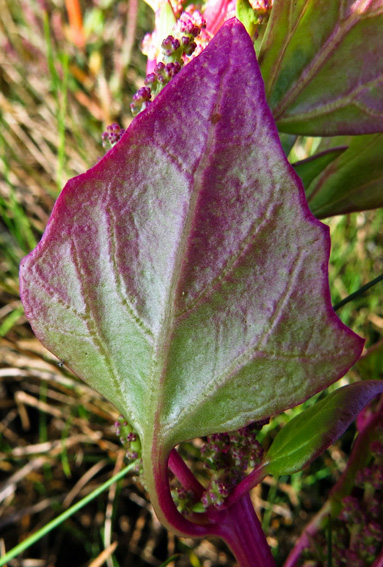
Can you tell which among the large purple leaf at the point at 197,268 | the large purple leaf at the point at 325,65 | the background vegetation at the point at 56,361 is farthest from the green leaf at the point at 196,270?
the background vegetation at the point at 56,361

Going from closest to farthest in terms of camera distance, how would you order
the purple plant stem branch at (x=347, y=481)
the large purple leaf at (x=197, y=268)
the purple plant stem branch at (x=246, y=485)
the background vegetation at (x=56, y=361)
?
the large purple leaf at (x=197, y=268) < the purple plant stem branch at (x=246, y=485) < the purple plant stem branch at (x=347, y=481) < the background vegetation at (x=56, y=361)

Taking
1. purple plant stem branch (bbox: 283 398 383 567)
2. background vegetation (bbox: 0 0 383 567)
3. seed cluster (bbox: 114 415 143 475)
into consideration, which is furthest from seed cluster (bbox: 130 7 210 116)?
background vegetation (bbox: 0 0 383 567)

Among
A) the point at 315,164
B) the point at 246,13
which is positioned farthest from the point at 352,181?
the point at 246,13

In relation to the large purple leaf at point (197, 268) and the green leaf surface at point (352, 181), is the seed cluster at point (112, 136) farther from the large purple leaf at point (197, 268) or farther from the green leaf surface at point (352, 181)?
the green leaf surface at point (352, 181)

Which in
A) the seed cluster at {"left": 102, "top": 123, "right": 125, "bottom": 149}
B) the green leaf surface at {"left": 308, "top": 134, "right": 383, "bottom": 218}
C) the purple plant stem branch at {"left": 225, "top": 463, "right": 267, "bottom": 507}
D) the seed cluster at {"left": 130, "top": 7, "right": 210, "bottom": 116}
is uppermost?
the seed cluster at {"left": 130, "top": 7, "right": 210, "bottom": 116}

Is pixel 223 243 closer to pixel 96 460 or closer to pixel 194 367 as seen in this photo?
pixel 194 367

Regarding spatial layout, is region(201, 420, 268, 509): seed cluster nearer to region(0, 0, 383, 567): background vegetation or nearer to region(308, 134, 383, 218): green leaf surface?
region(308, 134, 383, 218): green leaf surface
